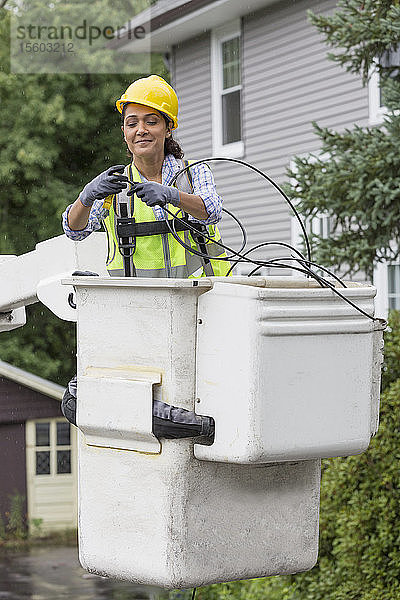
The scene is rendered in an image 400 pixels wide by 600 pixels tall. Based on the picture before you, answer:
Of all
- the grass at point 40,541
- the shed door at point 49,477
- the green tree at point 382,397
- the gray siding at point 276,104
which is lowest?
the grass at point 40,541

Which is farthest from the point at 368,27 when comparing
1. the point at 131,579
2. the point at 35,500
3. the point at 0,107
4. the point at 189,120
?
the point at 0,107

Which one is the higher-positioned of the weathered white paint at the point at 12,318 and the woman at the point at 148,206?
the woman at the point at 148,206

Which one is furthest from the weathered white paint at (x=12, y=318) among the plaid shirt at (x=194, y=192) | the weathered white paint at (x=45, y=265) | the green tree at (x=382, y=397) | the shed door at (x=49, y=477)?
the shed door at (x=49, y=477)

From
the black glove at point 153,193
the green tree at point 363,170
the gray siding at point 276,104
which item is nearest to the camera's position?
the black glove at point 153,193

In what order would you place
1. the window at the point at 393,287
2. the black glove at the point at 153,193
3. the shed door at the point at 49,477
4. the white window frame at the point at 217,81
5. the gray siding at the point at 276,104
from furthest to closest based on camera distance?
the shed door at the point at 49,477
the white window frame at the point at 217,81
the gray siding at the point at 276,104
the window at the point at 393,287
the black glove at the point at 153,193

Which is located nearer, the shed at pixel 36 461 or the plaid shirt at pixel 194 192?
the plaid shirt at pixel 194 192

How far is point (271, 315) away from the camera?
201 centimetres

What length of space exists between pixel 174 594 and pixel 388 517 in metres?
3.04

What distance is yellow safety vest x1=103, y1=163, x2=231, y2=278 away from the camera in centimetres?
235

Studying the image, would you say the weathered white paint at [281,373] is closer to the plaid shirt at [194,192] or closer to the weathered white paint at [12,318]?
the plaid shirt at [194,192]

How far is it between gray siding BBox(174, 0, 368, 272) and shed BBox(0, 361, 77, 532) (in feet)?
11.5

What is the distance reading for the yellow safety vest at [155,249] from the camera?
2352 mm

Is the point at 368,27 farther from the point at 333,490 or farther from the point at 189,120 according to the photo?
the point at 189,120

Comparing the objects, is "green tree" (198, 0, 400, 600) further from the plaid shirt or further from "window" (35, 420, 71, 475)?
"window" (35, 420, 71, 475)
